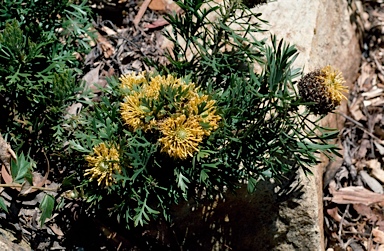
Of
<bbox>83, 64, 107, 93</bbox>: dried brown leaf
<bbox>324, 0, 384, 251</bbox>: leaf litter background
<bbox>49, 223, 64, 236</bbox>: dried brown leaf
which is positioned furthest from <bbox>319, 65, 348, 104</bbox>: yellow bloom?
<bbox>49, 223, 64, 236</bbox>: dried brown leaf

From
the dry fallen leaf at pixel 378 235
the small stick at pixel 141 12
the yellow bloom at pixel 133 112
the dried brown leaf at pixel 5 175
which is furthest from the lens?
the small stick at pixel 141 12

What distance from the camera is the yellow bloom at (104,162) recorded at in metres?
3.35

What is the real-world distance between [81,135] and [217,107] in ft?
2.97

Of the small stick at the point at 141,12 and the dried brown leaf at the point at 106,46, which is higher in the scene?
the small stick at the point at 141,12

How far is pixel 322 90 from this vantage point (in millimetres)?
3201

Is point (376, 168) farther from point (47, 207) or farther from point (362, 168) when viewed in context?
point (47, 207)

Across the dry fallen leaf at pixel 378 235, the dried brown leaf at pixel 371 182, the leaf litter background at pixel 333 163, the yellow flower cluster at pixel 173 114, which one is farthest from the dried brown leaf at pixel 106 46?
the dry fallen leaf at pixel 378 235

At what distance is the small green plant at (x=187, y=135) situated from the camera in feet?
10.6

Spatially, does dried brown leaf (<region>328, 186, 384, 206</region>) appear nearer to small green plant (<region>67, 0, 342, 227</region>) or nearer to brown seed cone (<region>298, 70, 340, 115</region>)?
small green plant (<region>67, 0, 342, 227</region>)

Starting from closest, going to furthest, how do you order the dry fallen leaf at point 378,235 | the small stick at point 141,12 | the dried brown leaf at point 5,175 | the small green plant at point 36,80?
1. the small green plant at point 36,80
2. the dried brown leaf at point 5,175
3. the dry fallen leaf at point 378,235
4. the small stick at point 141,12

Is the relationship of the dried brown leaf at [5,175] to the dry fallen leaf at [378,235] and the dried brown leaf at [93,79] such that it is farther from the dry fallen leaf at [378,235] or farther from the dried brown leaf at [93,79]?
the dry fallen leaf at [378,235]

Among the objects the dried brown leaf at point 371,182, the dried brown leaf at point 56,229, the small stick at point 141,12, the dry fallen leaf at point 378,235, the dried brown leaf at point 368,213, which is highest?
the small stick at point 141,12

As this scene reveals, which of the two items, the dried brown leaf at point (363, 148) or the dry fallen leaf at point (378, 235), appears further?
the dried brown leaf at point (363, 148)

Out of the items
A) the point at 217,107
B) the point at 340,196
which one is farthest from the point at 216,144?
the point at 340,196
